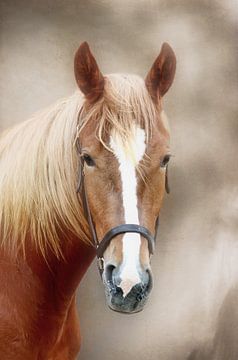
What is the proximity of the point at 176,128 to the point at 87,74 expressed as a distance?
1088mm

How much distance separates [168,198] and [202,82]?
0.57 metres

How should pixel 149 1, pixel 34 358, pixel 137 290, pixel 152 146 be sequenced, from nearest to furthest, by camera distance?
pixel 137 290 → pixel 152 146 → pixel 34 358 → pixel 149 1

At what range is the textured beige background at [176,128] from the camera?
272 centimetres

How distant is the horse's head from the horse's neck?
0.20 metres

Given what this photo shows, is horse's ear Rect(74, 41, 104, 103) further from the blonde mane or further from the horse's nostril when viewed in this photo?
the horse's nostril

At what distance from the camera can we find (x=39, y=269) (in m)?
1.89

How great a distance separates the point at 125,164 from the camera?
164 centimetres

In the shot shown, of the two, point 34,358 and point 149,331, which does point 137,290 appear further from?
point 149,331

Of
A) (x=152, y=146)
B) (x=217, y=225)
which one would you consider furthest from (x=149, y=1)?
(x=152, y=146)

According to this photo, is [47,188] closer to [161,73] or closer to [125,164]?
[125,164]

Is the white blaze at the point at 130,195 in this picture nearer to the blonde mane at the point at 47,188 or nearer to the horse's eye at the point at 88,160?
the horse's eye at the point at 88,160

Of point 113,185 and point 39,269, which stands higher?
point 113,185

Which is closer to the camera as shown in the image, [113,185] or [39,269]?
[113,185]

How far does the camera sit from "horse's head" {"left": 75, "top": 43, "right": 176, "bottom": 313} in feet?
5.18
